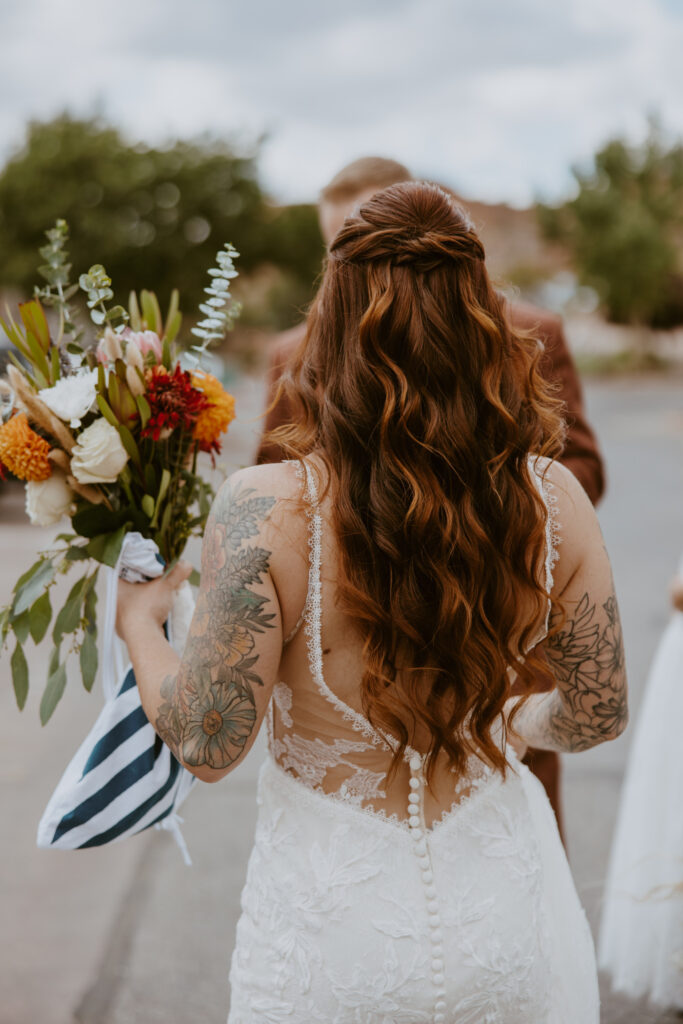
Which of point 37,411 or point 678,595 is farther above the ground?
point 37,411

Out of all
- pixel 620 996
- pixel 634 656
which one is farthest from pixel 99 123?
pixel 620 996

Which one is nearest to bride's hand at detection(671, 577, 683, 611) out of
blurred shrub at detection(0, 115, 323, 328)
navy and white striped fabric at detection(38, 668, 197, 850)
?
navy and white striped fabric at detection(38, 668, 197, 850)

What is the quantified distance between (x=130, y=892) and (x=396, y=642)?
2.65 m

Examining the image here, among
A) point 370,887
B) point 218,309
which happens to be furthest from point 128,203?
point 370,887

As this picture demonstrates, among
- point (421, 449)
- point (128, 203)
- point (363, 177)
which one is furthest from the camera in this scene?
point (128, 203)

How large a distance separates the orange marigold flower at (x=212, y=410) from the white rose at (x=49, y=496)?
0.25 m

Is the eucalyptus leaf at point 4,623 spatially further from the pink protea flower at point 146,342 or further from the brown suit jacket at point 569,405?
the brown suit jacket at point 569,405

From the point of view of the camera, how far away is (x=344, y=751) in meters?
1.46

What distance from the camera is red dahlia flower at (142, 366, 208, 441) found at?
1.54m

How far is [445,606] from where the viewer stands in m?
1.33

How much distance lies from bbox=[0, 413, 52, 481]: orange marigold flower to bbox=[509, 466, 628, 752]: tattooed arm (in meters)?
0.84

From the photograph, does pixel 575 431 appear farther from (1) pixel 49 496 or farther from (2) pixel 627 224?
(2) pixel 627 224

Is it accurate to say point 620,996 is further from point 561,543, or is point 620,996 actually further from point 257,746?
point 257,746

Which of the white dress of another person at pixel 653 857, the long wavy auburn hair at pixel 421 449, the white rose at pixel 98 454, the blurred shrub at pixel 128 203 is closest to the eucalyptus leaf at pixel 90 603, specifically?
the white rose at pixel 98 454
